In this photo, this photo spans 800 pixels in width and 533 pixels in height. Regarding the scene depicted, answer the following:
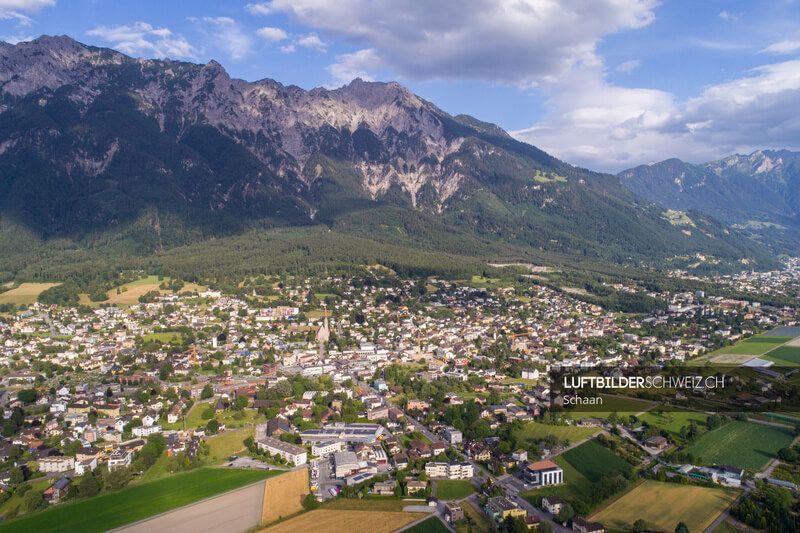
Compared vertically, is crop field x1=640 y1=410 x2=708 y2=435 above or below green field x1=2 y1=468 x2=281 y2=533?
above

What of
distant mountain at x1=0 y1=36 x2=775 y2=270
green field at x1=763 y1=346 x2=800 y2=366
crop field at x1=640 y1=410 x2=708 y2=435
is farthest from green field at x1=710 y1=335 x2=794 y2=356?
distant mountain at x1=0 y1=36 x2=775 y2=270

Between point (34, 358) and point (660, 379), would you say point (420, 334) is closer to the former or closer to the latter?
point (660, 379)

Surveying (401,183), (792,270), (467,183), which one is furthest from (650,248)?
(401,183)

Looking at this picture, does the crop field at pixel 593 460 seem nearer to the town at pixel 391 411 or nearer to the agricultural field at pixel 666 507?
the town at pixel 391 411

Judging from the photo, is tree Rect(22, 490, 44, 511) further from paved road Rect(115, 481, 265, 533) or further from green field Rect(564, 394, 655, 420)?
green field Rect(564, 394, 655, 420)

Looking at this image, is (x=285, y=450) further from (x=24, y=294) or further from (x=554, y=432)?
(x=24, y=294)

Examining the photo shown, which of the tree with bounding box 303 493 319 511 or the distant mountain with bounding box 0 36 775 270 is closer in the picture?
the tree with bounding box 303 493 319 511
